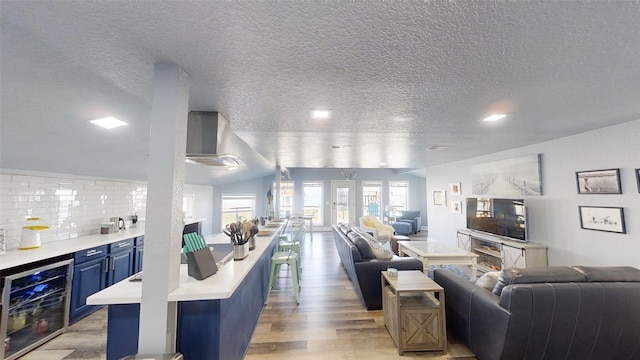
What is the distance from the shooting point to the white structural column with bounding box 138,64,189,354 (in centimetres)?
127

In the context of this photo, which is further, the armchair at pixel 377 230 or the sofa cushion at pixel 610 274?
the armchair at pixel 377 230

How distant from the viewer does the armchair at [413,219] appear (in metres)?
8.31

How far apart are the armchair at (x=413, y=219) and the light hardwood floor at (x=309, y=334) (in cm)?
555

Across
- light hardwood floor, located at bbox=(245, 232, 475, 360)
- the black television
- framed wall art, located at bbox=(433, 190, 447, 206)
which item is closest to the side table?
light hardwood floor, located at bbox=(245, 232, 475, 360)

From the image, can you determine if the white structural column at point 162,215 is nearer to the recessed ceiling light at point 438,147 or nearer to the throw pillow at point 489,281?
the throw pillow at point 489,281

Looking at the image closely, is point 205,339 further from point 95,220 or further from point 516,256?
point 516,256

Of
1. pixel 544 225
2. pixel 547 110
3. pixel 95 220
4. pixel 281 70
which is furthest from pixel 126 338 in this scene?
pixel 544 225

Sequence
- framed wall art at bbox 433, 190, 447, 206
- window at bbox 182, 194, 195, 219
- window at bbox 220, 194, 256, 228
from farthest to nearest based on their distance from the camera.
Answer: window at bbox 220, 194, 256, 228
window at bbox 182, 194, 195, 219
framed wall art at bbox 433, 190, 447, 206

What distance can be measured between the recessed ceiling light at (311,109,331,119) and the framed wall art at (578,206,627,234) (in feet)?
10.8

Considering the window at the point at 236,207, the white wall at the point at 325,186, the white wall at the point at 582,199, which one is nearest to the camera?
the white wall at the point at 582,199

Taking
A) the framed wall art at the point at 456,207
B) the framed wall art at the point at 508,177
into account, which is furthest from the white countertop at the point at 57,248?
the framed wall art at the point at 456,207

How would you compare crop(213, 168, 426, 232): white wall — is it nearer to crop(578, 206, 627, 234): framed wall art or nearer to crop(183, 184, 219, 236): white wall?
crop(183, 184, 219, 236): white wall

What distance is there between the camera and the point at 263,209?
870 centimetres

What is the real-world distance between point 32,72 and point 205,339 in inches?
74.2
